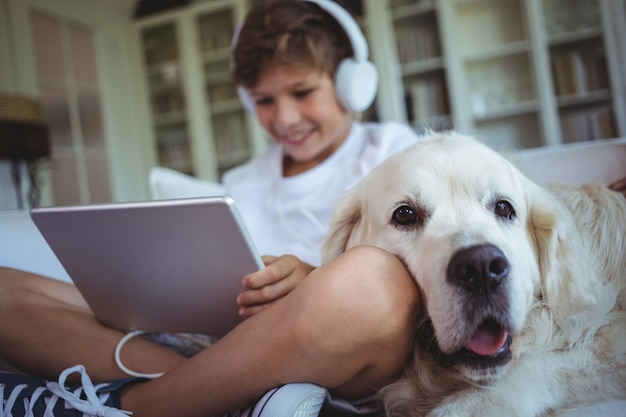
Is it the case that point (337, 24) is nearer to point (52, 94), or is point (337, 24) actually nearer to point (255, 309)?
point (255, 309)

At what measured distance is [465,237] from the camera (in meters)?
0.80

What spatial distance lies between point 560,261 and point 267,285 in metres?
0.53

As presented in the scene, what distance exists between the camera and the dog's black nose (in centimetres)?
74

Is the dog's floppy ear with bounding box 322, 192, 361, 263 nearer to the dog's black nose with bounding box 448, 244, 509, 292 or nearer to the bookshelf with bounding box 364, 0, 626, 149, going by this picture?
the dog's black nose with bounding box 448, 244, 509, 292

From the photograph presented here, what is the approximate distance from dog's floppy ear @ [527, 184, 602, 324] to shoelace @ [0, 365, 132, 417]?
76 cm

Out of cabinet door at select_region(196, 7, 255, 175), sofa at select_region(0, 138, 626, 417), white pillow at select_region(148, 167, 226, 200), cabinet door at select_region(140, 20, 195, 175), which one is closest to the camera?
sofa at select_region(0, 138, 626, 417)

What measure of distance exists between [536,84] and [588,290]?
3.45 meters

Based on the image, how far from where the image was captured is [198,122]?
4.96 meters

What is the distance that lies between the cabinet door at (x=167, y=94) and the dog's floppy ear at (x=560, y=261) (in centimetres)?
441

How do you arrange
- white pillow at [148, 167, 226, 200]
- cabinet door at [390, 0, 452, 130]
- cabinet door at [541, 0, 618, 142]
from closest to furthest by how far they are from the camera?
white pillow at [148, 167, 226, 200]
cabinet door at [541, 0, 618, 142]
cabinet door at [390, 0, 452, 130]

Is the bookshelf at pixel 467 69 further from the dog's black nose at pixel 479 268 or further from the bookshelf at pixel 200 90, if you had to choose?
the dog's black nose at pixel 479 268

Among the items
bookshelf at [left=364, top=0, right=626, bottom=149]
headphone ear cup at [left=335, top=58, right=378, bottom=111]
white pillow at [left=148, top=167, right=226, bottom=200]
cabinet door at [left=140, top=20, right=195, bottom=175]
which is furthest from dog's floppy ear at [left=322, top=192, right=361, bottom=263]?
cabinet door at [left=140, top=20, right=195, bottom=175]

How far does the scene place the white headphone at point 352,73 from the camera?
5.20ft

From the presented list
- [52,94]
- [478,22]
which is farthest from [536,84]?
[52,94]
